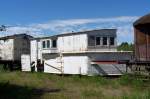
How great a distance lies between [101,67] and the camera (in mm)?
31141

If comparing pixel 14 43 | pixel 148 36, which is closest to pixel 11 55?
pixel 14 43

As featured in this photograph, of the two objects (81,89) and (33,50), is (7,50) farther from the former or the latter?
(81,89)

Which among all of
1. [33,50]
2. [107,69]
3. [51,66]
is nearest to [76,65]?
[107,69]

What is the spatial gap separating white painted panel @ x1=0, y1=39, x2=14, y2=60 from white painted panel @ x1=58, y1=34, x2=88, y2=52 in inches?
262

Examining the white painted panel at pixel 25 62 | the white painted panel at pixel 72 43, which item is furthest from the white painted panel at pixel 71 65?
the white painted panel at pixel 25 62

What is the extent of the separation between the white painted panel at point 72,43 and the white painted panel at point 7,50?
666 centimetres

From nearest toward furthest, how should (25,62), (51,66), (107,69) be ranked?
1. (107,69)
2. (51,66)
3. (25,62)

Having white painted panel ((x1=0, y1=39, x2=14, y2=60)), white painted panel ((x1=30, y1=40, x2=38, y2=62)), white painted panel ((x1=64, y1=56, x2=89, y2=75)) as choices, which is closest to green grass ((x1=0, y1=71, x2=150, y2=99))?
white painted panel ((x1=64, y1=56, x2=89, y2=75))

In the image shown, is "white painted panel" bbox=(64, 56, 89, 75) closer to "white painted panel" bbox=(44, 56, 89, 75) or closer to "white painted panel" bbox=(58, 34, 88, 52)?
"white painted panel" bbox=(44, 56, 89, 75)

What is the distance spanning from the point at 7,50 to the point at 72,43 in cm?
948

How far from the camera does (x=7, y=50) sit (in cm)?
4384

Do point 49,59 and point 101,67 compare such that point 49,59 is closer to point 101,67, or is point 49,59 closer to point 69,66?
point 69,66

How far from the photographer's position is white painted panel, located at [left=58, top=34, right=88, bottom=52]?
119 feet

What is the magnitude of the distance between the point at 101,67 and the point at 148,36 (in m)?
4.73
